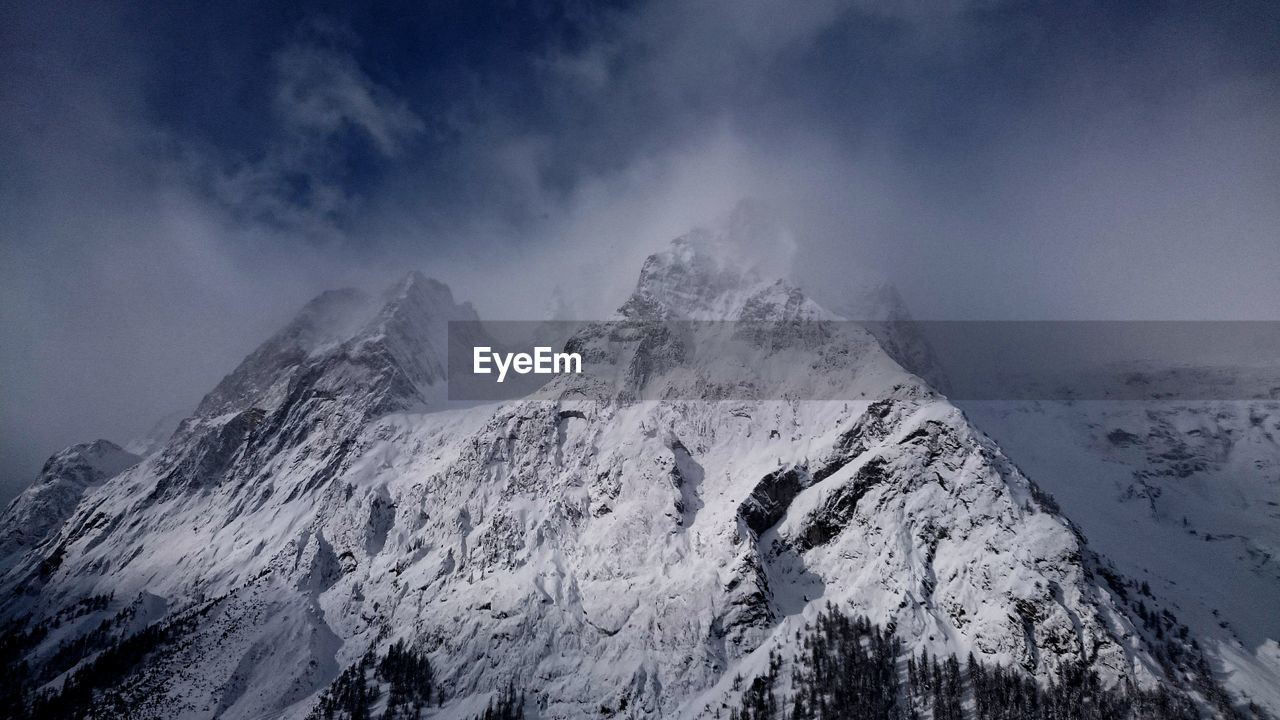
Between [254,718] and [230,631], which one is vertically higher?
[230,631]

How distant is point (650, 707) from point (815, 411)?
95048mm

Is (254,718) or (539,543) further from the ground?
(539,543)

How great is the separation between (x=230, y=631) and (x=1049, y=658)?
7942 inches

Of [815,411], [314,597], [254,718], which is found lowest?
[254,718]

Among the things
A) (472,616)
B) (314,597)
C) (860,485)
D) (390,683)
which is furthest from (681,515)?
(314,597)

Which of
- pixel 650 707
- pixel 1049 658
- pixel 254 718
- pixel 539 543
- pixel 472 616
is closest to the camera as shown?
pixel 1049 658

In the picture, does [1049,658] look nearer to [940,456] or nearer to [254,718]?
[940,456]

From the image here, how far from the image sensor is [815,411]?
19925cm

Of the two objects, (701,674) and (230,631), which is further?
(230,631)

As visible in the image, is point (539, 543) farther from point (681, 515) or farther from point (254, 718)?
point (254, 718)

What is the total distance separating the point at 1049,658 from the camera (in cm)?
12725

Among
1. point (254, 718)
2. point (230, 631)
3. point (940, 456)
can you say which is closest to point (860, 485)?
point (940, 456)

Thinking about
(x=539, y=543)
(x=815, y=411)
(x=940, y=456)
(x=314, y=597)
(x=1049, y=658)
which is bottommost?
(x=1049, y=658)

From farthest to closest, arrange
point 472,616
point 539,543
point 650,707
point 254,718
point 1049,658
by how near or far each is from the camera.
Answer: point 539,543 < point 472,616 < point 254,718 < point 650,707 < point 1049,658
